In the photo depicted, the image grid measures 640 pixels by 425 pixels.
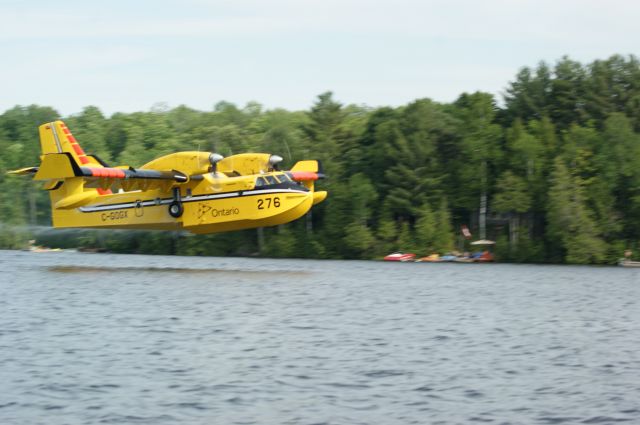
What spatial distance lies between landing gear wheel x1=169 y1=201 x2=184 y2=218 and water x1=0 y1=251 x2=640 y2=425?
1199 cm

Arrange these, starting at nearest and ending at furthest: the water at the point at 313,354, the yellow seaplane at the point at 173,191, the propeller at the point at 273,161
Result: the water at the point at 313,354, the yellow seaplane at the point at 173,191, the propeller at the point at 273,161

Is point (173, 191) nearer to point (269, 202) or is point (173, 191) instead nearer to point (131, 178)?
point (131, 178)

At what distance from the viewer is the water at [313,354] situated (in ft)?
49.9

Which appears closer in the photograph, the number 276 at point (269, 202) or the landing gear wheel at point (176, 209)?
the number 276 at point (269, 202)

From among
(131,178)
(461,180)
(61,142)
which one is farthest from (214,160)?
(461,180)

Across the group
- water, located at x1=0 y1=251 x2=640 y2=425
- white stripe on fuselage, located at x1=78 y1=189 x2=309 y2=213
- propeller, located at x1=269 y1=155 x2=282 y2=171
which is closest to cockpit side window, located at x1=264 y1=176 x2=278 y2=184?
white stripe on fuselage, located at x1=78 y1=189 x2=309 y2=213

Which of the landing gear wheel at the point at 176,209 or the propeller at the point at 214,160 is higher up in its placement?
the propeller at the point at 214,160

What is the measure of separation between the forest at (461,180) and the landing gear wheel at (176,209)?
73.4 feet

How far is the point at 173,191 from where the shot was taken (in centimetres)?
5006

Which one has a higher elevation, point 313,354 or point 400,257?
point 400,257

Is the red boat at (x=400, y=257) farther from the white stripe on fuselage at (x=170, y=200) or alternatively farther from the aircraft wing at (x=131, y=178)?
the aircraft wing at (x=131, y=178)

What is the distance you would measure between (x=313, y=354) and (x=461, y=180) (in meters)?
53.8

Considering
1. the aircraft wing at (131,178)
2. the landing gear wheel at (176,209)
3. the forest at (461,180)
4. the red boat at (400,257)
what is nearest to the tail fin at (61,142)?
the aircraft wing at (131,178)

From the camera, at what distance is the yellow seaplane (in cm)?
4672
